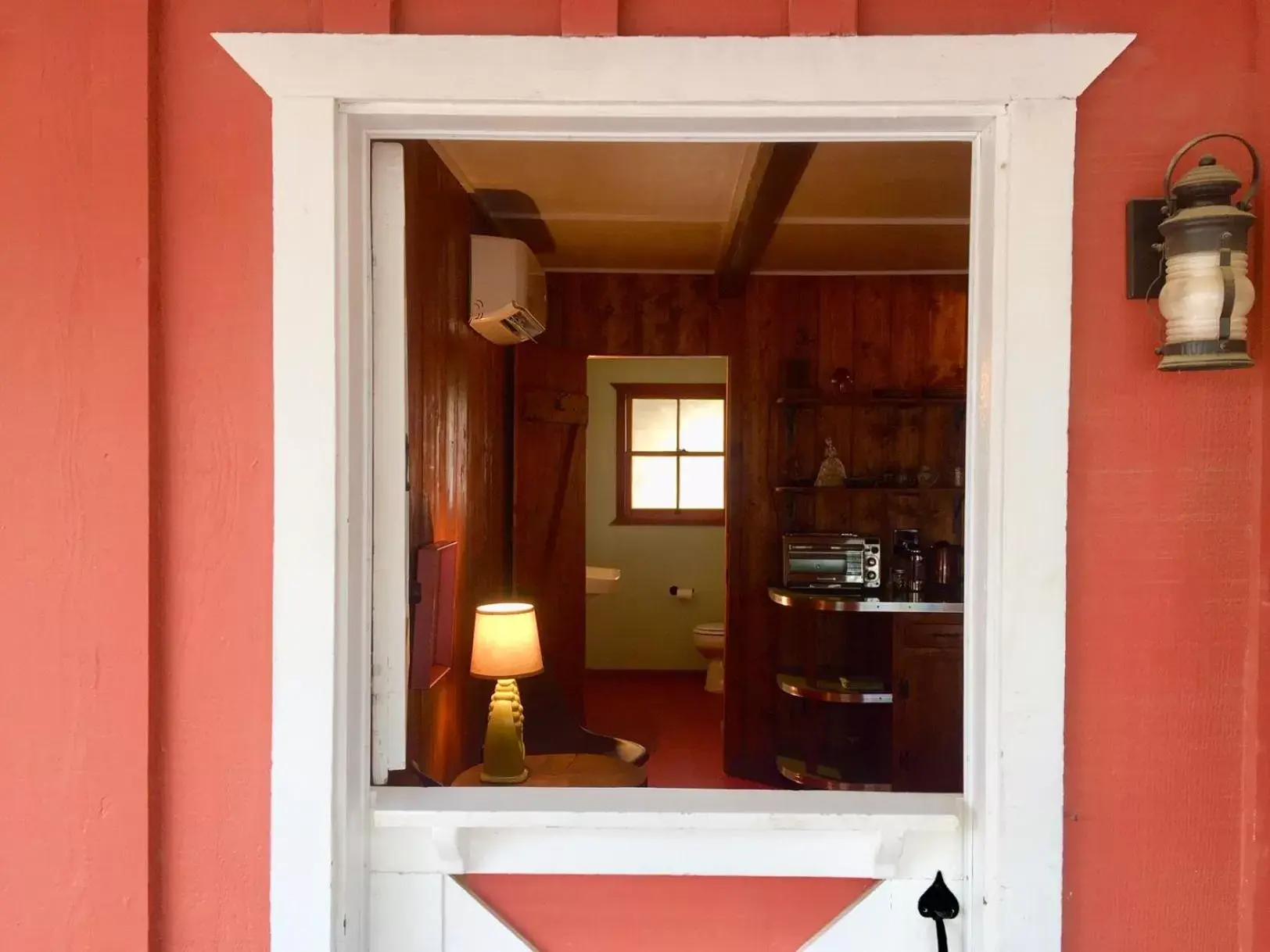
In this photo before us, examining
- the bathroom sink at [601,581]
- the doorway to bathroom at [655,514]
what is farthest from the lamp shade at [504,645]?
the doorway to bathroom at [655,514]

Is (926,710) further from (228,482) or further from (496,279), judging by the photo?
(228,482)

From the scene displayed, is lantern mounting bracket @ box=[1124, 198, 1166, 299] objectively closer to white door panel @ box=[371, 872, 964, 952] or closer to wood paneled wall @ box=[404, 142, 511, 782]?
white door panel @ box=[371, 872, 964, 952]

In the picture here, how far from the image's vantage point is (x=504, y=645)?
2781mm

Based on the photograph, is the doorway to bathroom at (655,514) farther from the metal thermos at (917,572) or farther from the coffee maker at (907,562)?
the metal thermos at (917,572)

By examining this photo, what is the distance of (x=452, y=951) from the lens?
147cm

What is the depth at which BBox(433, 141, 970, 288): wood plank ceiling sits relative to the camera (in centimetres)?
277

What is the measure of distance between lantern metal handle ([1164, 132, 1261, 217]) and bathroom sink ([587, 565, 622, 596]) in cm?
434

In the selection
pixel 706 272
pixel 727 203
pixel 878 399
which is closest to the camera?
pixel 727 203

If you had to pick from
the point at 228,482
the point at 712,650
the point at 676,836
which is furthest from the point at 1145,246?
the point at 712,650

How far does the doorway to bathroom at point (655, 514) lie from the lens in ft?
19.8

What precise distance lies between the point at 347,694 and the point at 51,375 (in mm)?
690

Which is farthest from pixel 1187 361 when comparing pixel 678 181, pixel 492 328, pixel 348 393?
pixel 492 328

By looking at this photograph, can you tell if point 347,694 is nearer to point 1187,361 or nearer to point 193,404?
point 193,404

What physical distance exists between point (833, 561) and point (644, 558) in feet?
6.66
